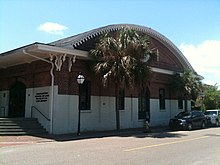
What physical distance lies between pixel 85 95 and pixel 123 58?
4.37 meters

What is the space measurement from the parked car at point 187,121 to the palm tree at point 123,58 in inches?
241

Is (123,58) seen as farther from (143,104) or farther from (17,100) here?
(17,100)

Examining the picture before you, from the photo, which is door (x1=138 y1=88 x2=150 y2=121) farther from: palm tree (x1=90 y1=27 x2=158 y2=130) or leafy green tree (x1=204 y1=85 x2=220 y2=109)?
leafy green tree (x1=204 y1=85 x2=220 y2=109)

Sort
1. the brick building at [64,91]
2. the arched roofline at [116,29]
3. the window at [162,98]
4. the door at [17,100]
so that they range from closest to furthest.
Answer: the brick building at [64,91] → the arched roofline at [116,29] → the door at [17,100] → the window at [162,98]

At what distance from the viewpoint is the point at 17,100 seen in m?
24.6

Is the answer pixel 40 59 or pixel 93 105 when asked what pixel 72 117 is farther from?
pixel 40 59

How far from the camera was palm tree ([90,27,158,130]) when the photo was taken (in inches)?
792

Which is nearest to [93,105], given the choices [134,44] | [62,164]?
[134,44]

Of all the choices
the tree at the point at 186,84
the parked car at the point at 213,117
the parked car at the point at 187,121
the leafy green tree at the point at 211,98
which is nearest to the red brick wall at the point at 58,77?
the tree at the point at 186,84

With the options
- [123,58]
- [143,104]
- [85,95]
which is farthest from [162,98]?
[123,58]

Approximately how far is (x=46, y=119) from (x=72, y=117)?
70.2 inches

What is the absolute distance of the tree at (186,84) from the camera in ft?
98.3

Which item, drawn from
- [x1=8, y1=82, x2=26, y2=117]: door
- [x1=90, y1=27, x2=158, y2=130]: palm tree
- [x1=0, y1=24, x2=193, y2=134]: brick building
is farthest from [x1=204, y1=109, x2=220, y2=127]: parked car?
[x1=8, y1=82, x2=26, y2=117]: door

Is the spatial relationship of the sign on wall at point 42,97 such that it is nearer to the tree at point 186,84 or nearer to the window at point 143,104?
the window at point 143,104
